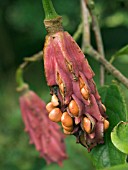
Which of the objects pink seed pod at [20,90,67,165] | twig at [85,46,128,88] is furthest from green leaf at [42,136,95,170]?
twig at [85,46,128,88]

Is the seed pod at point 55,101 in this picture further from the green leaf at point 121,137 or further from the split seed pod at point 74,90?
the green leaf at point 121,137

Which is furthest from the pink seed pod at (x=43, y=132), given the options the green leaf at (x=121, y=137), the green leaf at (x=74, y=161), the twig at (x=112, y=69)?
the green leaf at (x=74, y=161)

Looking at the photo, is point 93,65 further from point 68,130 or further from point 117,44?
point 68,130

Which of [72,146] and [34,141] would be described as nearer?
[34,141]

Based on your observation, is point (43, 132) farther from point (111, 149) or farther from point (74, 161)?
point (74, 161)

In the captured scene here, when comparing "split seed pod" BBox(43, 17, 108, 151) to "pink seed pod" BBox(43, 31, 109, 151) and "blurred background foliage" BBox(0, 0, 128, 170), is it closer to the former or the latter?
"pink seed pod" BBox(43, 31, 109, 151)

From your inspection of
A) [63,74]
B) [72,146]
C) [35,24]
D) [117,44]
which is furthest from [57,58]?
[117,44]

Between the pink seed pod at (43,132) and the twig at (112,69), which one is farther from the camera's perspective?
the pink seed pod at (43,132)
